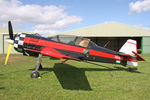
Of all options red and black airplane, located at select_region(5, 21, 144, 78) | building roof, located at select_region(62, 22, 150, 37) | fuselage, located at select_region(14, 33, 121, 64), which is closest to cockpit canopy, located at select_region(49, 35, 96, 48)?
red and black airplane, located at select_region(5, 21, 144, 78)

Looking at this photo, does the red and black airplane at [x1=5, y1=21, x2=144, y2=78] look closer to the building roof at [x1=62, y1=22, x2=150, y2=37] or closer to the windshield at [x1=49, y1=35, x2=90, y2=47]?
the windshield at [x1=49, y1=35, x2=90, y2=47]

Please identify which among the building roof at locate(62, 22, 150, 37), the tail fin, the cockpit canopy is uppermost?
the building roof at locate(62, 22, 150, 37)

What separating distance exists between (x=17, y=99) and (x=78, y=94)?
6.22 ft

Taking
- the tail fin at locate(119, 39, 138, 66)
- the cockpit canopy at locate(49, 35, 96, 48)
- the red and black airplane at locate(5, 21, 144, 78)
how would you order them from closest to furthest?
the red and black airplane at locate(5, 21, 144, 78)
the cockpit canopy at locate(49, 35, 96, 48)
the tail fin at locate(119, 39, 138, 66)

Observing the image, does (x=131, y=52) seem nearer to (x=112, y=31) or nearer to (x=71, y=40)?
(x=71, y=40)

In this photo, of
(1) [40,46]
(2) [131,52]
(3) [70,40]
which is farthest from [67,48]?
(2) [131,52]

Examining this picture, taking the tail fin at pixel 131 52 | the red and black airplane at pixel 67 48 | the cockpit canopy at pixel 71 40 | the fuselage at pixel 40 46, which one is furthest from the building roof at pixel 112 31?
the fuselage at pixel 40 46

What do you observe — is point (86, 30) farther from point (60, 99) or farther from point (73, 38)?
point (60, 99)

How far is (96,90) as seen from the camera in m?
5.00

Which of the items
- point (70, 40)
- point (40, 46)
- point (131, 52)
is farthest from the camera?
point (131, 52)

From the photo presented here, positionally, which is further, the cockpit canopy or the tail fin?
the tail fin

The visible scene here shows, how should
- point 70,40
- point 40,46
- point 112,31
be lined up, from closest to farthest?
1. point 40,46
2. point 70,40
3. point 112,31

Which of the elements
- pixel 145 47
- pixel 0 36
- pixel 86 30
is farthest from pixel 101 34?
pixel 0 36

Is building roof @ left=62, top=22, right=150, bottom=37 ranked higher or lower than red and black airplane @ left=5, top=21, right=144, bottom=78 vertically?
higher
